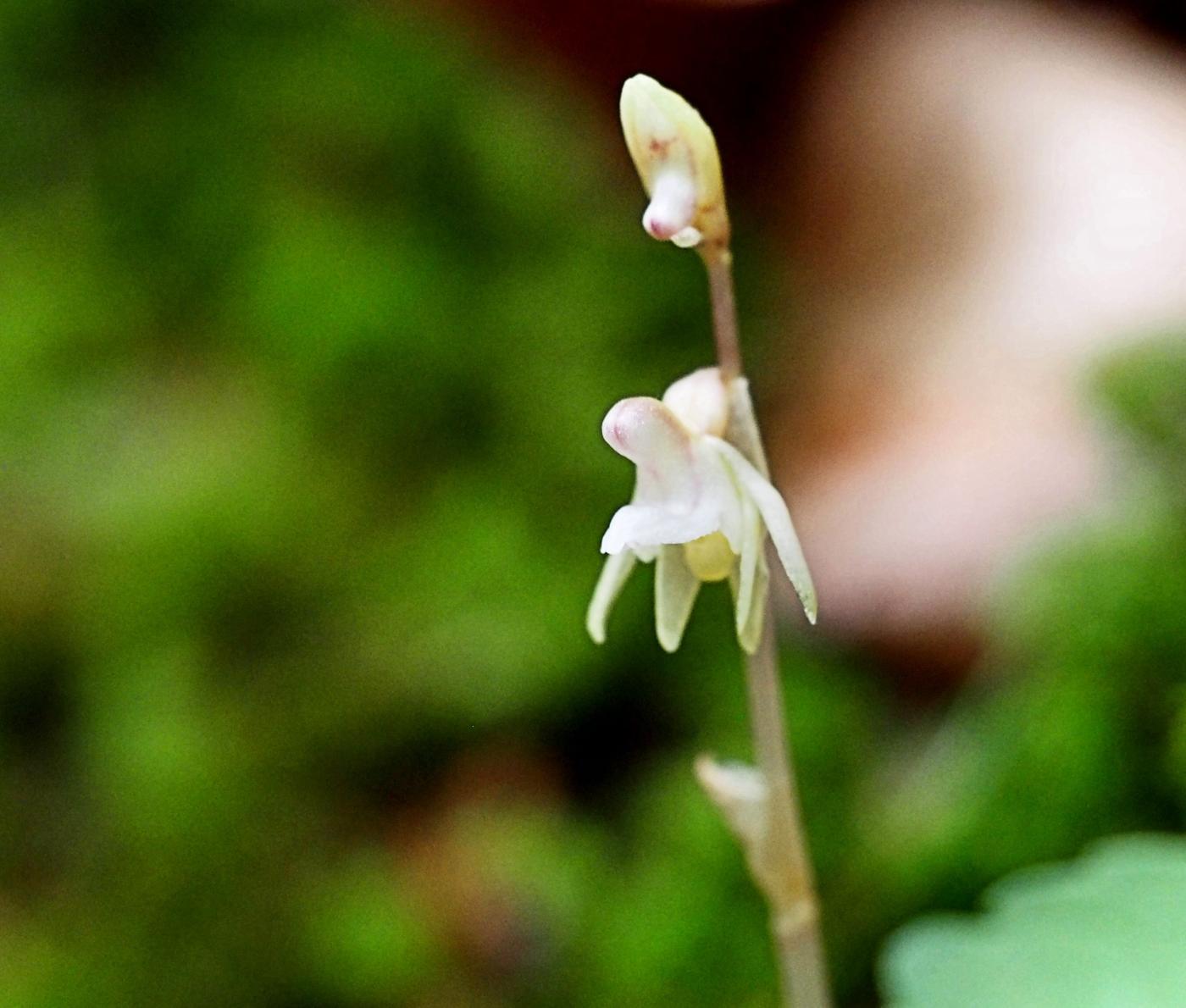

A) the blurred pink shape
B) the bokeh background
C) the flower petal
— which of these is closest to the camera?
the flower petal

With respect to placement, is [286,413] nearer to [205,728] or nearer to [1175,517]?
[205,728]

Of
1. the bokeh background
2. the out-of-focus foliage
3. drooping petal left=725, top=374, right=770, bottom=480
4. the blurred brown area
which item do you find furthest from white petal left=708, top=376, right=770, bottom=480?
the blurred brown area

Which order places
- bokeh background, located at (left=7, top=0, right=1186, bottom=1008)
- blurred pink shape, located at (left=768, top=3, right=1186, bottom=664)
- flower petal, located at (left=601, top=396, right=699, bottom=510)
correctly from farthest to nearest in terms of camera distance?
blurred pink shape, located at (left=768, top=3, right=1186, bottom=664) → bokeh background, located at (left=7, top=0, right=1186, bottom=1008) → flower petal, located at (left=601, top=396, right=699, bottom=510)

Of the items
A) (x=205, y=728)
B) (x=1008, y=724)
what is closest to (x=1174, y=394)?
(x=1008, y=724)

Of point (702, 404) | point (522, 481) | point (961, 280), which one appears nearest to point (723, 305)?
point (702, 404)

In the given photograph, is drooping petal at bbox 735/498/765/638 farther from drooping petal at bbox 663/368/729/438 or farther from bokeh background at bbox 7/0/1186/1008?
bokeh background at bbox 7/0/1186/1008
